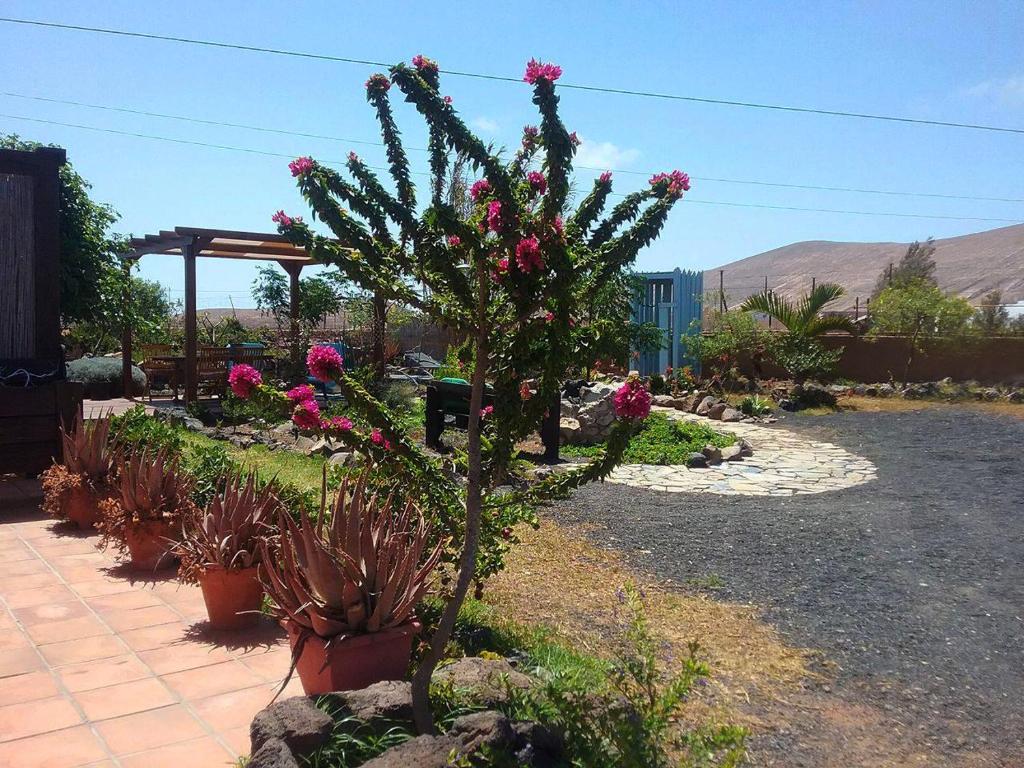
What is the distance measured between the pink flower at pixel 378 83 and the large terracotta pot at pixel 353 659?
1.92 m

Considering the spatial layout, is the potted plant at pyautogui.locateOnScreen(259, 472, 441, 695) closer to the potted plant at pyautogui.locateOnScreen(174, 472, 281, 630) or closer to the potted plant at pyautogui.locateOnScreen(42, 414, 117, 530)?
the potted plant at pyautogui.locateOnScreen(174, 472, 281, 630)

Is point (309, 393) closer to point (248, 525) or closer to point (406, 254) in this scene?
point (406, 254)

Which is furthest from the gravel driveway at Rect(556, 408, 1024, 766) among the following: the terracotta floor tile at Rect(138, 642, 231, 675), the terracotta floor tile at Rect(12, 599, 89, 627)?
the terracotta floor tile at Rect(12, 599, 89, 627)

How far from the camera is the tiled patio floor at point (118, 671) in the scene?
2.94m

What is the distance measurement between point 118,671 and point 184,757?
88 centimetres

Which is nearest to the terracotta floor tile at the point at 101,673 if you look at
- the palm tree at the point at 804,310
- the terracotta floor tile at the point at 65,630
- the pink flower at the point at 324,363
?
the terracotta floor tile at the point at 65,630

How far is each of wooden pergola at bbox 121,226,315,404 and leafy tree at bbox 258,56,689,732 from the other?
9567 mm

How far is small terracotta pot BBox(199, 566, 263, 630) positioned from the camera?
155 inches

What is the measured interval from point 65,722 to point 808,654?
3236 mm

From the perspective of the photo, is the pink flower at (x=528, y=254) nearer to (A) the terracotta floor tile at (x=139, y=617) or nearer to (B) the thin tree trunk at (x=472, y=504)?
(B) the thin tree trunk at (x=472, y=504)

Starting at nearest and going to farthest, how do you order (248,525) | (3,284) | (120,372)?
(248,525)
(3,284)
(120,372)

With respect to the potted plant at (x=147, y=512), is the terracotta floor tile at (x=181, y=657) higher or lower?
A: lower

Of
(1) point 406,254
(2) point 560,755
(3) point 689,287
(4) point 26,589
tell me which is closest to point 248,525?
(4) point 26,589

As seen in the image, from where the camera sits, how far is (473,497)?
306cm
